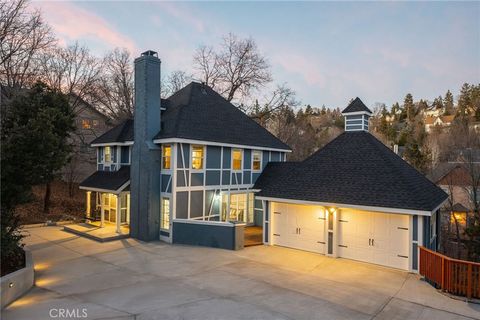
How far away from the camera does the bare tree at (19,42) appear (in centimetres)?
1756

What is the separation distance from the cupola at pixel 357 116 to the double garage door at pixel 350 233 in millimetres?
4904

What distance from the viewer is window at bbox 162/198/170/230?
15422 millimetres

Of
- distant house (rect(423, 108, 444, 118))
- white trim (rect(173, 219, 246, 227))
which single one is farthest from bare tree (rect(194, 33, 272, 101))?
distant house (rect(423, 108, 444, 118))

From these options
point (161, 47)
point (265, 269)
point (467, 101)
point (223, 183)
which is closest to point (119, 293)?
point (265, 269)

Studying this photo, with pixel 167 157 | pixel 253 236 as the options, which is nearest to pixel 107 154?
pixel 167 157

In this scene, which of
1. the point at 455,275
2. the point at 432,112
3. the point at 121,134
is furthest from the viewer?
the point at 432,112

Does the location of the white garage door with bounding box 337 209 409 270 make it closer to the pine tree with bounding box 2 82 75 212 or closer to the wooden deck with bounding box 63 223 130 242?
the wooden deck with bounding box 63 223 130 242

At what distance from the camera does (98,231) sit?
16.2 meters

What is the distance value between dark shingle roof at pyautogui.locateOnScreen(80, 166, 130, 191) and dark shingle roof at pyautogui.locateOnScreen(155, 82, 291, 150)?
3.56 m

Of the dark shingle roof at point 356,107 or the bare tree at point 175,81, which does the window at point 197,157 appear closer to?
the dark shingle roof at point 356,107

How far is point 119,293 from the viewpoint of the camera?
860cm

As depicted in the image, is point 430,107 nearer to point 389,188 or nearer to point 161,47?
point 161,47

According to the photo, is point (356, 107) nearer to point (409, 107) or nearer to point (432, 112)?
point (409, 107)

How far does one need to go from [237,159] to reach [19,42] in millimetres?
14921
